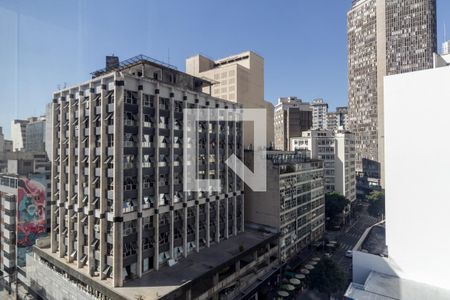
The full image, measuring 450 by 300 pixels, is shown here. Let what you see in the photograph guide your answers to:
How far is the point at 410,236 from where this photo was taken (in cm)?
1750

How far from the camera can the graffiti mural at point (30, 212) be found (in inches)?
1463

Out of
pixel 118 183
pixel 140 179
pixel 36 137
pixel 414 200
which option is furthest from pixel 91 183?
pixel 36 137

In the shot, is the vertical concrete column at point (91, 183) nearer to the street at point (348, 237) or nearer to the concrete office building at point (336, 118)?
the street at point (348, 237)

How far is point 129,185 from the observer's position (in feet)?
79.6

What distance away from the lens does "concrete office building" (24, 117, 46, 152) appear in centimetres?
5529

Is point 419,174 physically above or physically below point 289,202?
above

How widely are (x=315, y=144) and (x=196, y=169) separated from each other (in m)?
A: 46.1

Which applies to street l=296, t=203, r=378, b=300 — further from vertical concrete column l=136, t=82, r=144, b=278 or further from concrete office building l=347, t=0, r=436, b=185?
concrete office building l=347, t=0, r=436, b=185

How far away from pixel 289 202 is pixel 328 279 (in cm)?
1177

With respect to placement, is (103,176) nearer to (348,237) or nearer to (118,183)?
(118,183)

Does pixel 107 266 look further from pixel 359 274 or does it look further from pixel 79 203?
pixel 359 274

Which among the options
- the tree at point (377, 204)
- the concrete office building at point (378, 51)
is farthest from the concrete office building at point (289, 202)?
the concrete office building at point (378, 51)

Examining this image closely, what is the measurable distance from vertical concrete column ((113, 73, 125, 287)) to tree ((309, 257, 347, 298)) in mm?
22627

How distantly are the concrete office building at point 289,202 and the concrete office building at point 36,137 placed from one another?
4736 cm
